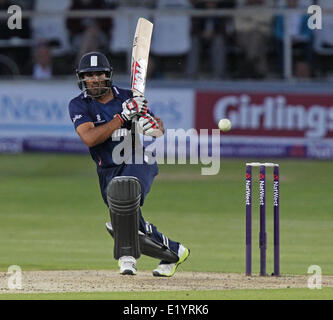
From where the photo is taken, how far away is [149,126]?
332 inches

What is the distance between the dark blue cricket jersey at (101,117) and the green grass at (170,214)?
1.68 m

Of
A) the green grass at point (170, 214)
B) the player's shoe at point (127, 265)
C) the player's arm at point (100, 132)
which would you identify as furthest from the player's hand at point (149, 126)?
the green grass at point (170, 214)

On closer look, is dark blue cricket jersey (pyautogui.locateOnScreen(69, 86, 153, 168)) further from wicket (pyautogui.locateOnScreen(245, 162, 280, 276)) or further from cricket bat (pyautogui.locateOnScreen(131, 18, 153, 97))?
wicket (pyautogui.locateOnScreen(245, 162, 280, 276))

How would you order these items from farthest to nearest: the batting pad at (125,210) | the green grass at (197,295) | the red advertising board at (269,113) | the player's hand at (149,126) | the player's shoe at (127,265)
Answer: the red advertising board at (269,113) < the player's hand at (149,126) < the player's shoe at (127,265) < the batting pad at (125,210) < the green grass at (197,295)

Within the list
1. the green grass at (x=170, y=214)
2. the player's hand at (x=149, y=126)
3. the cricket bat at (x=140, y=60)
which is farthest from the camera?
the green grass at (x=170, y=214)

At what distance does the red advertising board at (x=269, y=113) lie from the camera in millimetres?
17422

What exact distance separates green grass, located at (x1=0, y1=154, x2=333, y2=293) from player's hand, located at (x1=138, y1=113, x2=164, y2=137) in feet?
5.64

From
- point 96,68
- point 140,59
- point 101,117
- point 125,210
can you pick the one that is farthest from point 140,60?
point 125,210

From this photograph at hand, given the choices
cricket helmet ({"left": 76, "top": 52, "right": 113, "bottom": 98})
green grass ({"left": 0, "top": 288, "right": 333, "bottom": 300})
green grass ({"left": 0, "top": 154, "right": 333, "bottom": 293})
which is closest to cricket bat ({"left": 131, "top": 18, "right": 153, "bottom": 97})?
cricket helmet ({"left": 76, "top": 52, "right": 113, "bottom": 98})

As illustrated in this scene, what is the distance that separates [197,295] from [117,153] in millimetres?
1439

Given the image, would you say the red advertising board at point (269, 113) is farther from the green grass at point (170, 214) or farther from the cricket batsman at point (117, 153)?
the cricket batsman at point (117, 153)

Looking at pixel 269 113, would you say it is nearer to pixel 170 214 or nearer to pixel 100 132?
pixel 170 214

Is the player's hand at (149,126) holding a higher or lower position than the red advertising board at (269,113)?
lower
